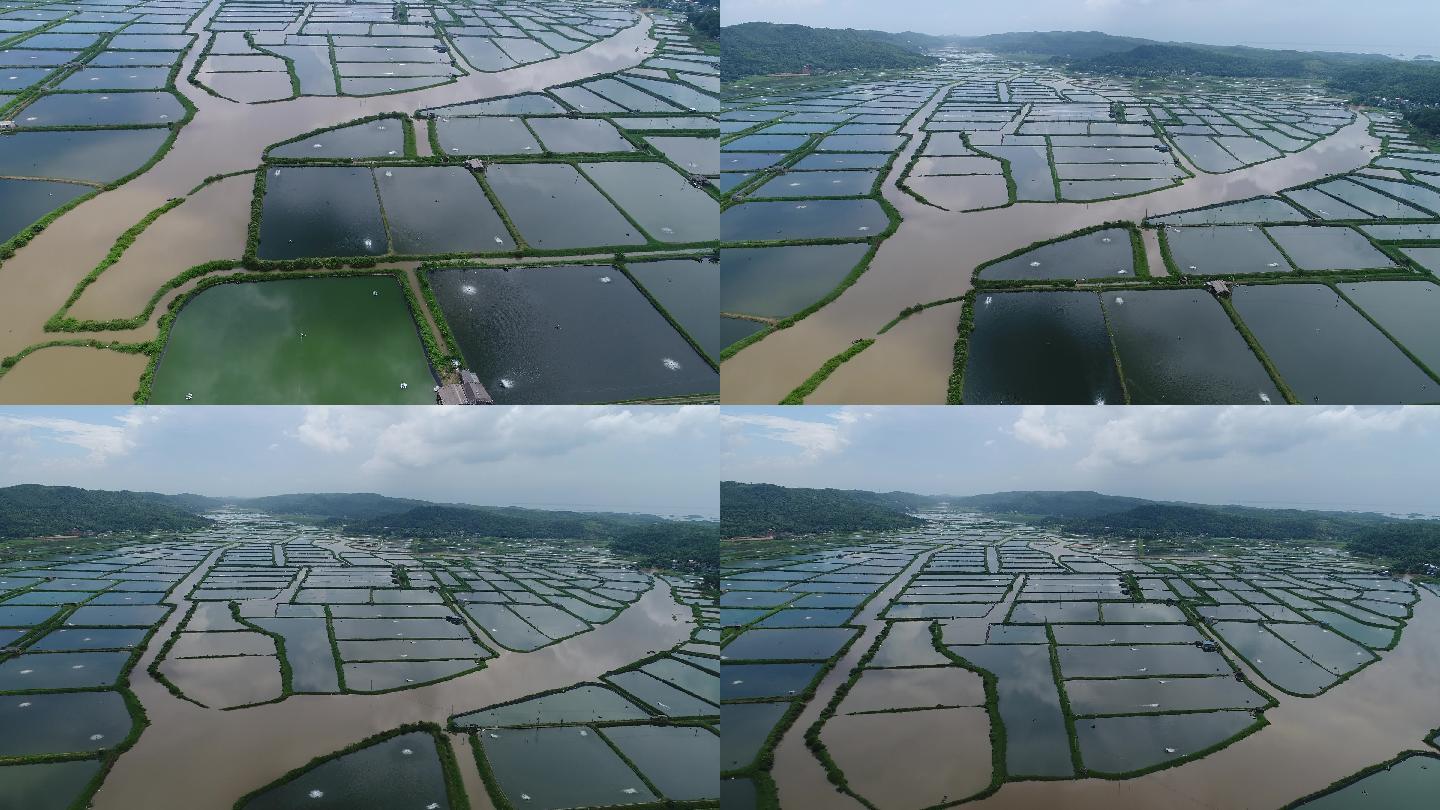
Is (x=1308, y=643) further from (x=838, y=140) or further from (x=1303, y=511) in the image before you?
(x=1303, y=511)

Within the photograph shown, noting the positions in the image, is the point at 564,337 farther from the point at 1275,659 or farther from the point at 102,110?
the point at 102,110

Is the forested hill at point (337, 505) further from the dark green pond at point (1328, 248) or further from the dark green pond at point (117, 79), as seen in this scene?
the dark green pond at point (1328, 248)

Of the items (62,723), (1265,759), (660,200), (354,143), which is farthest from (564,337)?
(1265,759)

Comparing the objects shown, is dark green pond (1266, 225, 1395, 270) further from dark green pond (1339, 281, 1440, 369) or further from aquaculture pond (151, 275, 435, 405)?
aquaculture pond (151, 275, 435, 405)

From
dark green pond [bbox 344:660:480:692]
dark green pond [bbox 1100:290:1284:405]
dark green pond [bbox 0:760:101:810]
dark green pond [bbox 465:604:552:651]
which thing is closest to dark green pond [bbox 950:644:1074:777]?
dark green pond [bbox 1100:290:1284:405]

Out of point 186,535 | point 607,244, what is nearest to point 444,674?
point 607,244

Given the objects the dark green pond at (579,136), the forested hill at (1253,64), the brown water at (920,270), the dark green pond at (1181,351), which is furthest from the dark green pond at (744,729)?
the forested hill at (1253,64)
